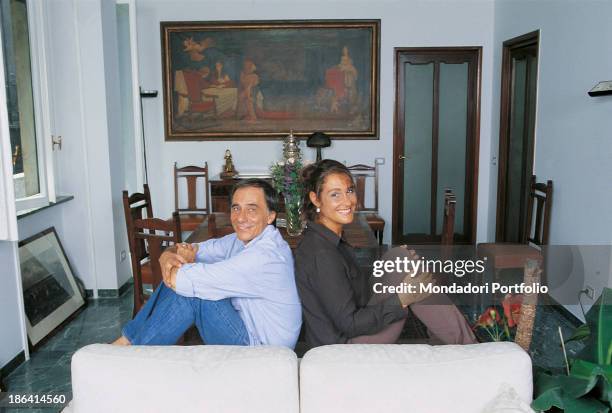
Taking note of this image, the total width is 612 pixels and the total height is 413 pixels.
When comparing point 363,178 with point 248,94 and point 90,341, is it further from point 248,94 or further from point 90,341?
point 90,341

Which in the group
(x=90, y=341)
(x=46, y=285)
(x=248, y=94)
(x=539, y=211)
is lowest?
(x=90, y=341)

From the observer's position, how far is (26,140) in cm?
404

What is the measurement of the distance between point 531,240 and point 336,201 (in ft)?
9.72

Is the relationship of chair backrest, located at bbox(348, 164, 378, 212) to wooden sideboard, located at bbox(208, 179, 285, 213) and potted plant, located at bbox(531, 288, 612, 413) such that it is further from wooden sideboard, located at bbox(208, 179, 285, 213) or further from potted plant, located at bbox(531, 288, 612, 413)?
potted plant, located at bbox(531, 288, 612, 413)

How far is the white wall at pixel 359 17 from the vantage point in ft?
19.5

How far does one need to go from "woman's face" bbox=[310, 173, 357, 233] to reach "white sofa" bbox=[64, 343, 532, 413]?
721 mm

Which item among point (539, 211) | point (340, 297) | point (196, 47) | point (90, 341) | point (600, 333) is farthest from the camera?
point (196, 47)

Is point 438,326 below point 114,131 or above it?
below

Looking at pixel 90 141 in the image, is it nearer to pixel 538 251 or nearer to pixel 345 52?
pixel 345 52

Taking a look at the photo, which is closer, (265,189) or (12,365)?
(265,189)

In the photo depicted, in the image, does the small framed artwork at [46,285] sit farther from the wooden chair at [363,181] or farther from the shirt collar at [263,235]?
the wooden chair at [363,181]

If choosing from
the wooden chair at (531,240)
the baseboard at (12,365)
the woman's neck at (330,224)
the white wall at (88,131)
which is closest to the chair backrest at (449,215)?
the woman's neck at (330,224)

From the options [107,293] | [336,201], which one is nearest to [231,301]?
[336,201]

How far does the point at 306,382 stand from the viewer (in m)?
1.63
